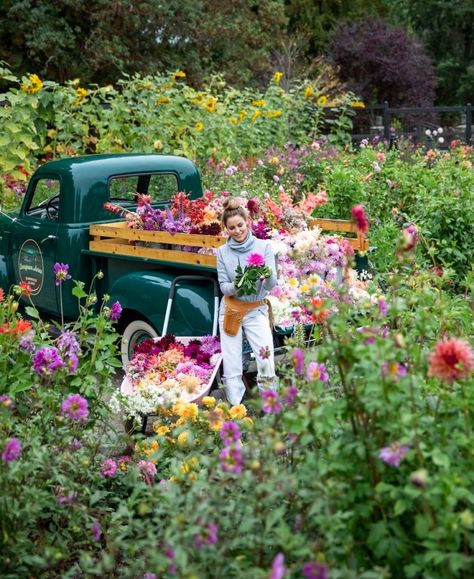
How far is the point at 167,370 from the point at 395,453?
105 inches

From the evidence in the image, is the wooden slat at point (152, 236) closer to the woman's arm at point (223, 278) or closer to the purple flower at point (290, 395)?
the woman's arm at point (223, 278)

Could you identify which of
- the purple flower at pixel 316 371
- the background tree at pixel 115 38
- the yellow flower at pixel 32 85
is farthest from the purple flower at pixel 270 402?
the background tree at pixel 115 38

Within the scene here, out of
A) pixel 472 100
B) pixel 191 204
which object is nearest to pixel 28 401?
pixel 191 204

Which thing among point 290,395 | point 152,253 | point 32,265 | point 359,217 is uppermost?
point 359,217

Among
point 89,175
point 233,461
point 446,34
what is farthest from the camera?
point 446,34

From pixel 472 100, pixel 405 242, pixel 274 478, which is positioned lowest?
pixel 472 100

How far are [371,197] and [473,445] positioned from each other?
5980mm

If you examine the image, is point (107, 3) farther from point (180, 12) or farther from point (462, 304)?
point (462, 304)

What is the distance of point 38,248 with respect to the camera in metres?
6.43

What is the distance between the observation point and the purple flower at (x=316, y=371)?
246 cm

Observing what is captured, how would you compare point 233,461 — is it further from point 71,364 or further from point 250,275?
point 250,275

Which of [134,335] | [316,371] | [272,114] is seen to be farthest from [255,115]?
[316,371]

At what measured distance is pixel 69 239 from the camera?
20.1 ft

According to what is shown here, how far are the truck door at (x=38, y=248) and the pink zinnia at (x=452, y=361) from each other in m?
4.45
